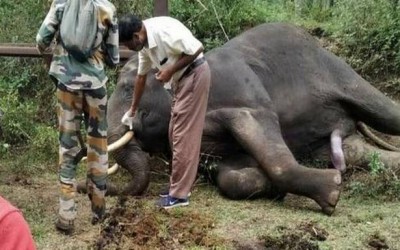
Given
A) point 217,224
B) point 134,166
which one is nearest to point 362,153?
point 134,166

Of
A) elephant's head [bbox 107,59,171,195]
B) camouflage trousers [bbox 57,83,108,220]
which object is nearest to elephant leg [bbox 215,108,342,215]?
elephant's head [bbox 107,59,171,195]

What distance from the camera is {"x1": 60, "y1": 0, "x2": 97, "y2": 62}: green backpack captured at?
5.04 m

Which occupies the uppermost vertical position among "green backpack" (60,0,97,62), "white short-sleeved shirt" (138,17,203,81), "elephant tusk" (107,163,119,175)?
"green backpack" (60,0,97,62)

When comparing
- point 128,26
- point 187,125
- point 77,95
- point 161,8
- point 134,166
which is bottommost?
point 134,166

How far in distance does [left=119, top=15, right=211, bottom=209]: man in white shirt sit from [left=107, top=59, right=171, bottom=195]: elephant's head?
2.13 feet

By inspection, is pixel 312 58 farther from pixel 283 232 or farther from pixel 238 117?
pixel 283 232

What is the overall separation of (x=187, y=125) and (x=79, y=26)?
1376mm

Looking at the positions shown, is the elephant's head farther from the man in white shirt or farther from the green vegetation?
the man in white shirt

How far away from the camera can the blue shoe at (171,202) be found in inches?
239

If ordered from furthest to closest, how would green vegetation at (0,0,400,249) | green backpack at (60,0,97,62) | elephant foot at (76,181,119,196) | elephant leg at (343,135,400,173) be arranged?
elephant leg at (343,135,400,173) → elephant foot at (76,181,119,196) → green vegetation at (0,0,400,249) → green backpack at (60,0,97,62)

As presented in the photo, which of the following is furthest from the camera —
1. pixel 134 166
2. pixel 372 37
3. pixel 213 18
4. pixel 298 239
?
pixel 213 18

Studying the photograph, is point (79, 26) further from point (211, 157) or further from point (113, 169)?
point (211, 157)

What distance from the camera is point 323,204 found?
611 centimetres

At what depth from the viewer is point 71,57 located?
5.14 m
